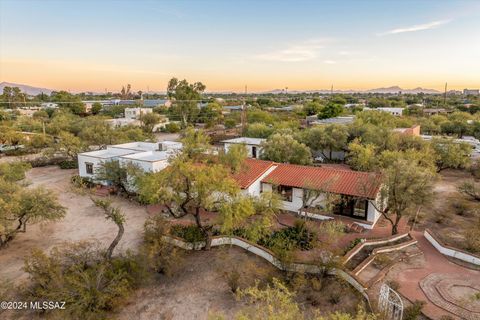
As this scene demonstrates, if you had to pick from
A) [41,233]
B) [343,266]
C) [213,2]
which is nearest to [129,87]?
[213,2]

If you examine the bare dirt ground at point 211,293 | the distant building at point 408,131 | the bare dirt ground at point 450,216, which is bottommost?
the bare dirt ground at point 211,293

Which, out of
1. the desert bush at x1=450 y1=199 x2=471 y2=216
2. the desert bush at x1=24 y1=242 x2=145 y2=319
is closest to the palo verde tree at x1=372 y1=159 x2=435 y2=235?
the desert bush at x1=450 y1=199 x2=471 y2=216

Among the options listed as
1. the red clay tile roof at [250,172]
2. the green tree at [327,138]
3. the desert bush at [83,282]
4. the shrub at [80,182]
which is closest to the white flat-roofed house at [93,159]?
the shrub at [80,182]

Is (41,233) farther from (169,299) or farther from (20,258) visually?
(169,299)

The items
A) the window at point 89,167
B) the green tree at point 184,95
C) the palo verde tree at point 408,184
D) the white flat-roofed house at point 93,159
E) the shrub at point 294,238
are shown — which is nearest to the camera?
the palo verde tree at point 408,184

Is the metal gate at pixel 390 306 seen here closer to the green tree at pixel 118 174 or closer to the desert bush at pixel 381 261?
the desert bush at pixel 381 261
